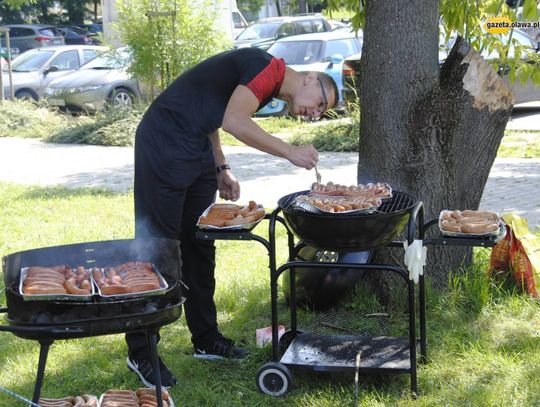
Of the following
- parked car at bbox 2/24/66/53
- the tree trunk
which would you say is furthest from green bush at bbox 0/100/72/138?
parked car at bbox 2/24/66/53

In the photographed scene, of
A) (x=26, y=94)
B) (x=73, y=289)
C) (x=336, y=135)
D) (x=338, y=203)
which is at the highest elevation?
(x=338, y=203)

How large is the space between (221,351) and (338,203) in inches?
49.1

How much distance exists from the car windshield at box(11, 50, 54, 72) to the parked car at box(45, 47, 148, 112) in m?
1.81

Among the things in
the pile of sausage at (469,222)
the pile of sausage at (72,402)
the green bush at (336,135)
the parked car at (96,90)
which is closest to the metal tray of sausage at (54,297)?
the pile of sausage at (72,402)

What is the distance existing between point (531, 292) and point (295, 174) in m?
5.27

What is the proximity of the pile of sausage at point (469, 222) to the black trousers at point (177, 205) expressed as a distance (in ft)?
4.29

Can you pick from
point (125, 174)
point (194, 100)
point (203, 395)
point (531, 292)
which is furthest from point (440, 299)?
point (125, 174)

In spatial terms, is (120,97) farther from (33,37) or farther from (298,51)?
(33,37)

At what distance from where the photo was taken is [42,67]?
59.0 feet

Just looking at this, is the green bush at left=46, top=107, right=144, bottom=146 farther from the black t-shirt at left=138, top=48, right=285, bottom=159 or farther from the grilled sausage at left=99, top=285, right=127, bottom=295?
the grilled sausage at left=99, top=285, right=127, bottom=295

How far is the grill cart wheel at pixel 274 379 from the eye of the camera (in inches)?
159

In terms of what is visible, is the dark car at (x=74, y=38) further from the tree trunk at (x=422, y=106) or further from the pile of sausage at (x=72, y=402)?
the pile of sausage at (x=72, y=402)

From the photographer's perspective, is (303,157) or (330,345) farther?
(330,345)

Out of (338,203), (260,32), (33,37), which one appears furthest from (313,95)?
(33,37)
